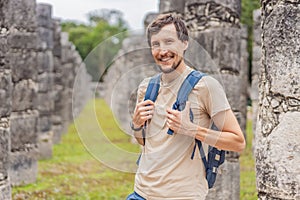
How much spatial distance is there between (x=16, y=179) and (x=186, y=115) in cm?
661

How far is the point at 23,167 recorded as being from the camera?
30.8ft

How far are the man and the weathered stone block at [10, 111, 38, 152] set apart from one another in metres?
6.32

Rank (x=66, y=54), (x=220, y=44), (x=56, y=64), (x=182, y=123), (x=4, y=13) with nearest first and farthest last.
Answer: (x=182, y=123) → (x=4, y=13) → (x=220, y=44) → (x=56, y=64) → (x=66, y=54)

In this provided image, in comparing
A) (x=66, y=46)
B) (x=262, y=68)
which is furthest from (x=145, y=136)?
(x=66, y=46)

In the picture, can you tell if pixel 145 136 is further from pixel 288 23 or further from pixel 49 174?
pixel 49 174

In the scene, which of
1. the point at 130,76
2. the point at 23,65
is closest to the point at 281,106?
the point at 130,76

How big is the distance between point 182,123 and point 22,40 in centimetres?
682

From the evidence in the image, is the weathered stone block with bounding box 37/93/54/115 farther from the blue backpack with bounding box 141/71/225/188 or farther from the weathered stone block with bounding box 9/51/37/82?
the blue backpack with bounding box 141/71/225/188

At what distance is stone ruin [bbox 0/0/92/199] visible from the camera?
19.6 feet

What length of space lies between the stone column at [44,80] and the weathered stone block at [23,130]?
311 centimetres

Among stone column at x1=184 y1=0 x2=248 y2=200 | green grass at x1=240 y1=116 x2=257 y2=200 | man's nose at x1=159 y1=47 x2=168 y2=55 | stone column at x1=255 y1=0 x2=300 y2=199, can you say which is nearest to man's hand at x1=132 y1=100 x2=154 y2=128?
man's nose at x1=159 y1=47 x2=168 y2=55

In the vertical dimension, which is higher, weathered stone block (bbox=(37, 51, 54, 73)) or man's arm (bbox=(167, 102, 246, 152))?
man's arm (bbox=(167, 102, 246, 152))

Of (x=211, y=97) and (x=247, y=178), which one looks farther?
(x=247, y=178)

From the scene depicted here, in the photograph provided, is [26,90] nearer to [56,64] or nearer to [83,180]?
[83,180]
